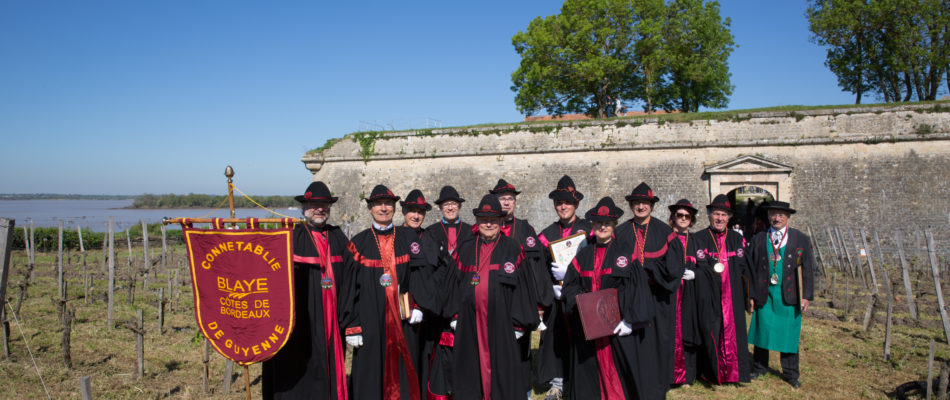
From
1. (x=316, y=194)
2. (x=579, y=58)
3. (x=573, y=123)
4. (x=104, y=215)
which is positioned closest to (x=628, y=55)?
(x=579, y=58)

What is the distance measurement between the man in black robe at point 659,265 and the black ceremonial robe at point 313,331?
2.79 metres

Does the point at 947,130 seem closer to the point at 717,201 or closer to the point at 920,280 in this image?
the point at 920,280

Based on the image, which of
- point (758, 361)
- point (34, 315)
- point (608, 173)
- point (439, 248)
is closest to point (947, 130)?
point (608, 173)

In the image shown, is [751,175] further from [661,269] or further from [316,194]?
[316,194]

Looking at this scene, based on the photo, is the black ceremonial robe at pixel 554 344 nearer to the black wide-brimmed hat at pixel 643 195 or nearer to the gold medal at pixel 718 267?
the black wide-brimmed hat at pixel 643 195

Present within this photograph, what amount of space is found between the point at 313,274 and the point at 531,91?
26233mm

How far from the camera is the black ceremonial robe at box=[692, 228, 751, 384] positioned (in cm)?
568

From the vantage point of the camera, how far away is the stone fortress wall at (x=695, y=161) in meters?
15.2

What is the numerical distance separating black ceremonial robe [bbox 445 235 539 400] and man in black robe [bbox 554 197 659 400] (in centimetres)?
51

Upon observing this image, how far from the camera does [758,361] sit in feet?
19.8

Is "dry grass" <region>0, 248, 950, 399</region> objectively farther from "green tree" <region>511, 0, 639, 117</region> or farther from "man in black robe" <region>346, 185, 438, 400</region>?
"green tree" <region>511, 0, 639, 117</region>

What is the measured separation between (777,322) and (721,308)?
62cm

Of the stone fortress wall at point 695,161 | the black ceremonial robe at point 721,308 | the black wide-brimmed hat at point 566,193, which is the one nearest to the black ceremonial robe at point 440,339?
the black wide-brimmed hat at point 566,193

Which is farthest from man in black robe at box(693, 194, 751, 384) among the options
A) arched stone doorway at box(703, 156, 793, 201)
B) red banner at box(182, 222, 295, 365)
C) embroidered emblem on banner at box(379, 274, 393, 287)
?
arched stone doorway at box(703, 156, 793, 201)
